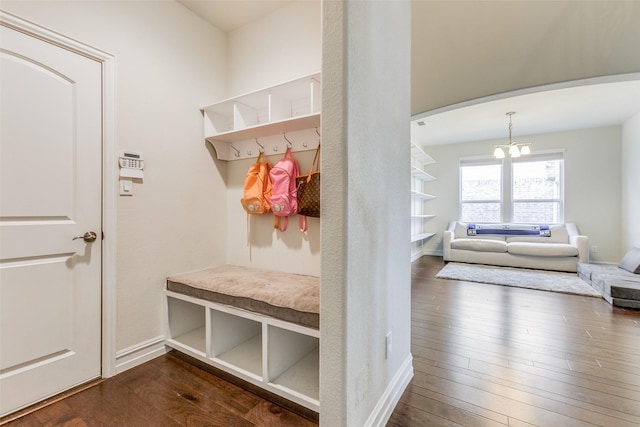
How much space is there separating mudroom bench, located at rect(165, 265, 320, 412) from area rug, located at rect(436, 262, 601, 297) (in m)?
3.26

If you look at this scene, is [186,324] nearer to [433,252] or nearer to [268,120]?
[268,120]

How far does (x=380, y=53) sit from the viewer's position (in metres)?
1.30

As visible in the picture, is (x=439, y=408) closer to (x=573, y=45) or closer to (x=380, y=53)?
(x=380, y=53)

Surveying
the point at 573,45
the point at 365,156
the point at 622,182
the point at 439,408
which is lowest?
the point at 439,408

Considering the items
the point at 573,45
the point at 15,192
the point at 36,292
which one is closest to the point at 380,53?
the point at 573,45

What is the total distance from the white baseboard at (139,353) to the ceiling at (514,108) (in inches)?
102

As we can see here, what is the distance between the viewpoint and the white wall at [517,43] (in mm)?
1844

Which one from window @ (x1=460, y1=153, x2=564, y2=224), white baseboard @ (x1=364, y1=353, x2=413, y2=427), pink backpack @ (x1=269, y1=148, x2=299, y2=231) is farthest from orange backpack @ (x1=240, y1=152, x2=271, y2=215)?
window @ (x1=460, y1=153, x2=564, y2=224)

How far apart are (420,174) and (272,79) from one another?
167 inches

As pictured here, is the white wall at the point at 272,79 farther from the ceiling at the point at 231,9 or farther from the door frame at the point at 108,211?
the door frame at the point at 108,211

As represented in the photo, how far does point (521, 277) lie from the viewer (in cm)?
425

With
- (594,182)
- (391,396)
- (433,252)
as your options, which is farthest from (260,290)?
(594,182)

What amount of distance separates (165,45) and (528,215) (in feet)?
22.0

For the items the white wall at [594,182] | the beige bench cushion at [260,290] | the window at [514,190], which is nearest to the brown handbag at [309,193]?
the beige bench cushion at [260,290]
